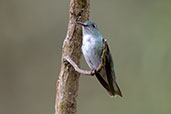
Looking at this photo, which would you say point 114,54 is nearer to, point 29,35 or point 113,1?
point 113,1

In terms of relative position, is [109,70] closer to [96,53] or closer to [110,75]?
[110,75]

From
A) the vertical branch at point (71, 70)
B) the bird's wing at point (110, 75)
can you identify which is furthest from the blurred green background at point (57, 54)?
the vertical branch at point (71, 70)

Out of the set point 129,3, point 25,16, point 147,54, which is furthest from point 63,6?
point 147,54

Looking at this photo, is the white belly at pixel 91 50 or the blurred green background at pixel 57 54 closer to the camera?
the white belly at pixel 91 50

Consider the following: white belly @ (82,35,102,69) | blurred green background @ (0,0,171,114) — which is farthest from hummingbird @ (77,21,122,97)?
blurred green background @ (0,0,171,114)

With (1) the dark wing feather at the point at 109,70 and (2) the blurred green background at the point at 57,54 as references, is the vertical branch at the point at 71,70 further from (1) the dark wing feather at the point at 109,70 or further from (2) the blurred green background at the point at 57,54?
(2) the blurred green background at the point at 57,54

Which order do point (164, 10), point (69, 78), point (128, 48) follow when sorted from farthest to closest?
point (128, 48) < point (164, 10) < point (69, 78)

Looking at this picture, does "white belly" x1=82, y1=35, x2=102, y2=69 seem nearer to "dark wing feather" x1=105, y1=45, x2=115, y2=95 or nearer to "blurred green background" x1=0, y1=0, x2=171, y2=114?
"dark wing feather" x1=105, y1=45, x2=115, y2=95
